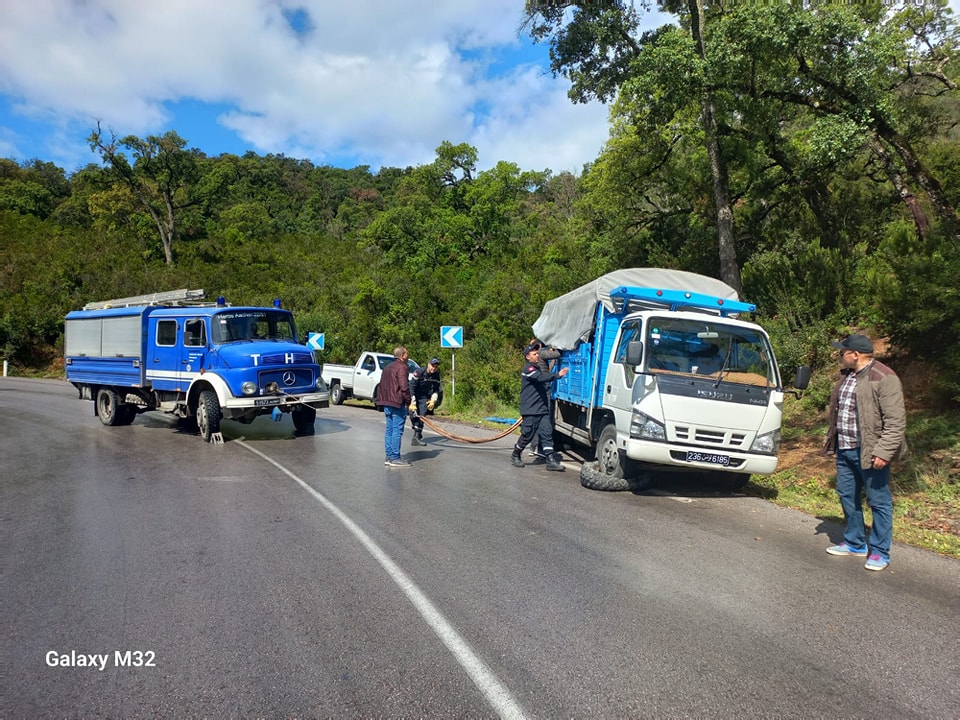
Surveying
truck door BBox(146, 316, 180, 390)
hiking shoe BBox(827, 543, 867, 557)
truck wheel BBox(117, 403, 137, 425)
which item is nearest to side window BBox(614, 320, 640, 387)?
hiking shoe BBox(827, 543, 867, 557)

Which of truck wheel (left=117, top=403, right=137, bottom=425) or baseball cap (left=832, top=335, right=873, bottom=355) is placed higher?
baseball cap (left=832, top=335, right=873, bottom=355)

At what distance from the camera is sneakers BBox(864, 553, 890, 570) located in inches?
220

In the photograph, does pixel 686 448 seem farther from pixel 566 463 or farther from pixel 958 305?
pixel 958 305

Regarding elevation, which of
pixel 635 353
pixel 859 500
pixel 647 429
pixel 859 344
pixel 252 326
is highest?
pixel 252 326

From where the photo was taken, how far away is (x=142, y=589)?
16.1 feet

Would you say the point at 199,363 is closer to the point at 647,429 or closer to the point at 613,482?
the point at 613,482

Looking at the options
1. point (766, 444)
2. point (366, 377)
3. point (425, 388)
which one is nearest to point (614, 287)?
point (766, 444)

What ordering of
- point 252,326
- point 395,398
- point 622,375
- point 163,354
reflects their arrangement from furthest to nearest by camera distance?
point 163,354 → point 252,326 → point 395,398 → point 622,375

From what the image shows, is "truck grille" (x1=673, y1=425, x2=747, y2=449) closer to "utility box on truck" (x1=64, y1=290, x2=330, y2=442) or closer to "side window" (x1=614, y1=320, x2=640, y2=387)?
"side window" (x1=614, y1=320, x2=640, y2=387)

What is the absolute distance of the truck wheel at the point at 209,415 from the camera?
1266 centimetres

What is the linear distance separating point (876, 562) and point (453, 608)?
3781 mm

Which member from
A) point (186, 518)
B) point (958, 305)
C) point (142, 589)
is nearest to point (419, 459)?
point (186, 518)

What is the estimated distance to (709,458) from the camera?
26.3 feet

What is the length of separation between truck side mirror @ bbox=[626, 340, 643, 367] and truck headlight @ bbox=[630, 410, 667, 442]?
646mm
